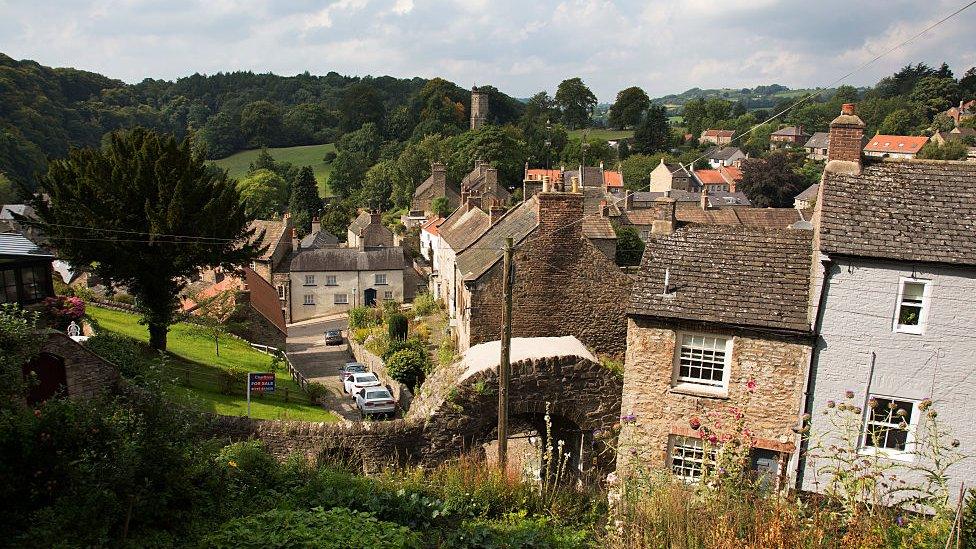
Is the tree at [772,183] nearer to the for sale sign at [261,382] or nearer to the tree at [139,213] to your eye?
the tree at [139,213]

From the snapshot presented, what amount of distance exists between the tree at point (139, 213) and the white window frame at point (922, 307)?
2206cm

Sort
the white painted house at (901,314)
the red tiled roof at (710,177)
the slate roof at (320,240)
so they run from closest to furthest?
1. the white painted house at (901,314)
2. the slate roof at (320,240)
3. the red tiled roof at (710,177)

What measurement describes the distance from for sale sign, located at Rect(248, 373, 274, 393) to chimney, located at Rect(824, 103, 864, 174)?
17.2 metres

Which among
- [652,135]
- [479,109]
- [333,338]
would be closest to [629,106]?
[652,135]

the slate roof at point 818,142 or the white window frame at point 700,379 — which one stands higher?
the slate roof at point 818,142

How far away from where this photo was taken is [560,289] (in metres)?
20.1

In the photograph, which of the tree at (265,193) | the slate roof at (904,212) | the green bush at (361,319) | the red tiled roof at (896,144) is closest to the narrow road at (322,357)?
the green bush at (361,319)

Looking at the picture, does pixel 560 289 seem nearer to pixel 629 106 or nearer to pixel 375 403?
pixel 375 403

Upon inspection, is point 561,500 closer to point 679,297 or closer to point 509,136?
point 679,297

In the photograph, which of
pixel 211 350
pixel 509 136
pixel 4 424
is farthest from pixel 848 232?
pixel 509 136

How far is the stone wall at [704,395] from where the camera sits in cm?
1364

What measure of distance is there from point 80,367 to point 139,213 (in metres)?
9.51

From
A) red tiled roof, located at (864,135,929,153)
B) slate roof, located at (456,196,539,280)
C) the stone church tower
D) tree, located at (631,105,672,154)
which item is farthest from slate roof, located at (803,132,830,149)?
slate roof, located at (456,196,539,280)

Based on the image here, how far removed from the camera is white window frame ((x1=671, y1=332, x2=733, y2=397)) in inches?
554
